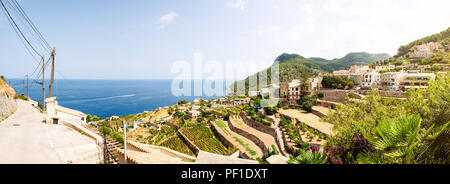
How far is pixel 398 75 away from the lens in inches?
885

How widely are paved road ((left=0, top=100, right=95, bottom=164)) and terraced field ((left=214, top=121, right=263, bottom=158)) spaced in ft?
40.5

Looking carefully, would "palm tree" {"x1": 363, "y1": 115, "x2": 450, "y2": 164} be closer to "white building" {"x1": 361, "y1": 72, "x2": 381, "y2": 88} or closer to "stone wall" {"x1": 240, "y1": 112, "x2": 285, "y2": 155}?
"stone wall" {"x1": 240, "y1": 112, "x2": 285, "y2": 155}

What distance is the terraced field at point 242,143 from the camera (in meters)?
15.6

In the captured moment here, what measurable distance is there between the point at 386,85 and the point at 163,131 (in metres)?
32.2

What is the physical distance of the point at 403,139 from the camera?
341 cm

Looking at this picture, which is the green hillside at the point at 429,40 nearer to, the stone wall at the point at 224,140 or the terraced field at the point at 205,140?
the stone wall at the point at 224,140

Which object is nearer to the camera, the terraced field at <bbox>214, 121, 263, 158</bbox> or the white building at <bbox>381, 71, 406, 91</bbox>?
the terraced field at <bbox>214, 121, 263, 158</bbox>

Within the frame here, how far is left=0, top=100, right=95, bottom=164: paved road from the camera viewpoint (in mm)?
4297

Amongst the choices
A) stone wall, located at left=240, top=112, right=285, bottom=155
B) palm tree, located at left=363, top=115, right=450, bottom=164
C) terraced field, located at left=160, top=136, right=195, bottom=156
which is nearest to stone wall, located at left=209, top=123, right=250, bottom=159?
stone wall, located at left=240, top=112, right=285, bottom=155

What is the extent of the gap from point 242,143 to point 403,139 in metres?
15.3

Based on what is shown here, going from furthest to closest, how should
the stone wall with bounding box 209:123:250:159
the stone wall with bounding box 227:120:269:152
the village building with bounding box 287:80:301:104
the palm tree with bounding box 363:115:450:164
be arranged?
the village building with bounding box 287:80:301:104, the stone wall with bounding box 227:120:269:152, the stone wall with bounding box 209:123:250:159, the palm tree with bounding box 363:115:450:164

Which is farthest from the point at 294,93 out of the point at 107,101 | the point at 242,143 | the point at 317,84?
the point at 107,101

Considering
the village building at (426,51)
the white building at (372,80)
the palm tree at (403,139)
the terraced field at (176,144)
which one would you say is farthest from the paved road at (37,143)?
the village building at (426,51)
